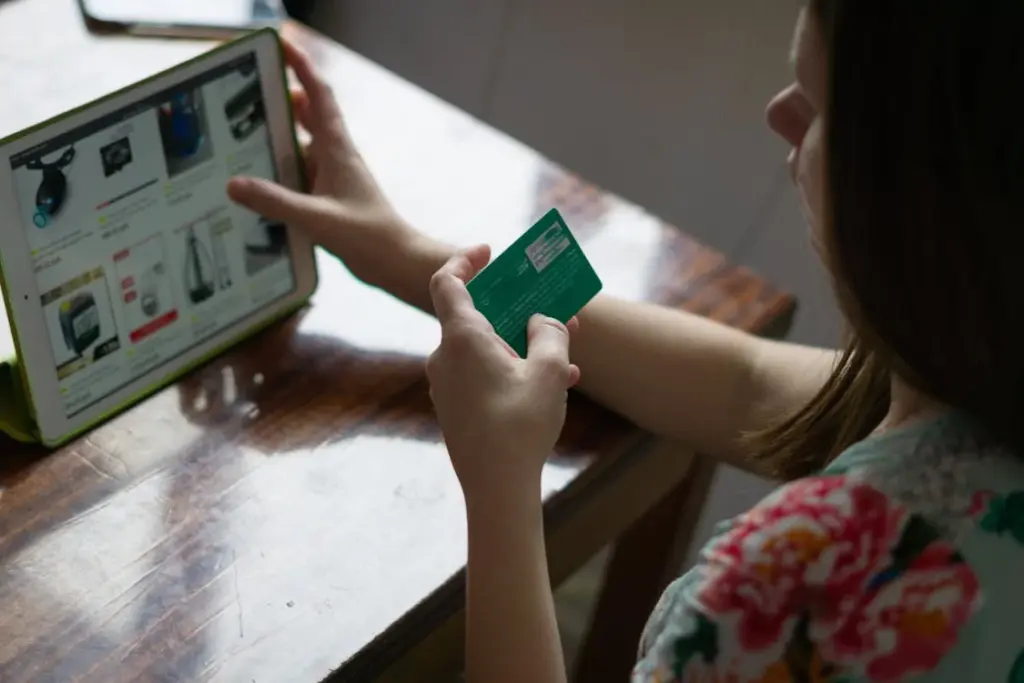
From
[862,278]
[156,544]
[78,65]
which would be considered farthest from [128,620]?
[78,65]

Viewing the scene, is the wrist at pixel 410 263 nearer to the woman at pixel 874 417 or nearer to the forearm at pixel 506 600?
the woman at pixel 874 417

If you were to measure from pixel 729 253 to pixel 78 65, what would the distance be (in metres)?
0.81

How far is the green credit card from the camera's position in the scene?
1.98 ft

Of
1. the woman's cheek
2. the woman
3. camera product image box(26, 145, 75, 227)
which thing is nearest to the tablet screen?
camera product image box(26, 145, 75, 227)

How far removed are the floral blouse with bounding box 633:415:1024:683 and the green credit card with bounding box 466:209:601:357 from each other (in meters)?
0.17

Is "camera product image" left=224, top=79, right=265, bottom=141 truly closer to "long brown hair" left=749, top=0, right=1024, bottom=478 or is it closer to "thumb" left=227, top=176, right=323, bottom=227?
"thumb" left=227, top=176, right=323, bottom=227

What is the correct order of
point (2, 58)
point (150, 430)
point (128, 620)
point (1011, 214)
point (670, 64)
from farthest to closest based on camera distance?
point (670, 64) < point (2, 58) < point (150, 430) < point (128, 620) < point (1011, 214)

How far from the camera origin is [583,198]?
865mm

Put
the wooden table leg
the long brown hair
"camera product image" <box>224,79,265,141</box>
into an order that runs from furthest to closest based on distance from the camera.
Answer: the wooden table leg < "camera product image" <box>224,79,265,141</box> < the long brown hair

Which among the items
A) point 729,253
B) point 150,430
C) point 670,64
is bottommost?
point 729,253

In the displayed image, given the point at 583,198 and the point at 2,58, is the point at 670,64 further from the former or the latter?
the point at 2,58

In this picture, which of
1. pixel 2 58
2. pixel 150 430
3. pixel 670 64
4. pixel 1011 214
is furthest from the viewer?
pixel 670 64

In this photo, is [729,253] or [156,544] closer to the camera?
[156,544]

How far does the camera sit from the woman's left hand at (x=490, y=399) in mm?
569
